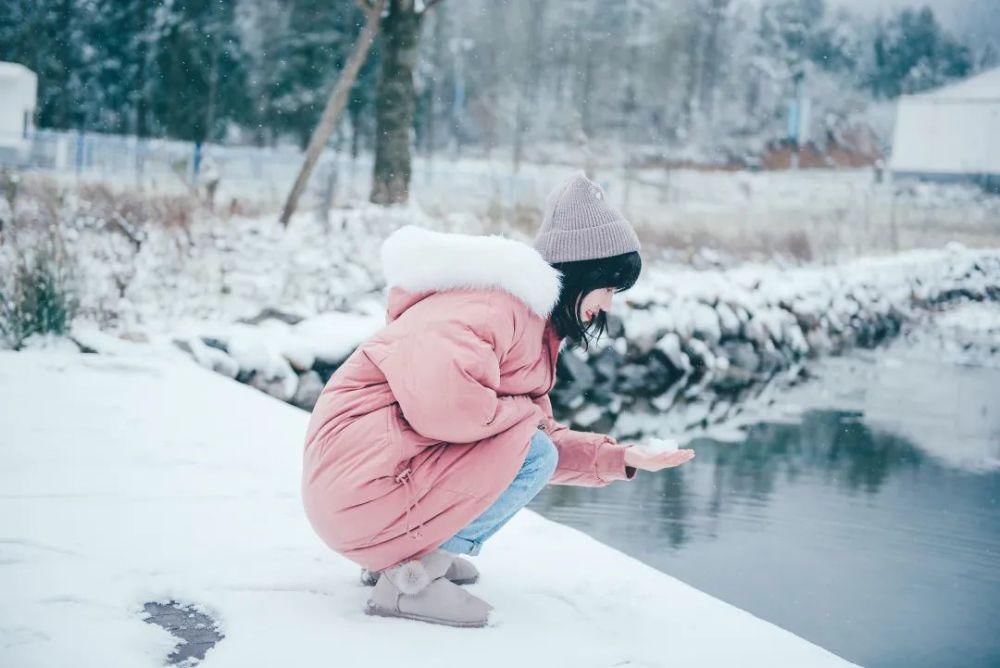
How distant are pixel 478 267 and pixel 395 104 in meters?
8.23

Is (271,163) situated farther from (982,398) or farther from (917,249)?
(982,398)

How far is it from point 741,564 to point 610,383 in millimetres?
3163

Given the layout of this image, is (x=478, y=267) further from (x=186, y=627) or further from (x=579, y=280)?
(x=186, y=627)

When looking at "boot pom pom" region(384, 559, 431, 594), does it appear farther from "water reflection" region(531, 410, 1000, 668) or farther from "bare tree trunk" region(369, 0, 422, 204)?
"bare tree trunk" region(369, 0, 422, 204)

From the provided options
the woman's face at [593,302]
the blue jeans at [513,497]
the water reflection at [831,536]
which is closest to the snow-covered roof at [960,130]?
the water reflection at [831,536]

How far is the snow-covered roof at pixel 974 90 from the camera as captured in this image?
48.9 ft

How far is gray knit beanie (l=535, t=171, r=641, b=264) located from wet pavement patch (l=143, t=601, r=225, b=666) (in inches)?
35.3

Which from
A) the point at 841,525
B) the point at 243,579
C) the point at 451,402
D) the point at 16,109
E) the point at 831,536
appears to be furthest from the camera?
the point at 16,109

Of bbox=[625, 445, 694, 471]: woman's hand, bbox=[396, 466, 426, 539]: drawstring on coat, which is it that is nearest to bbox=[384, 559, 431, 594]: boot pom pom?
bbox=[396, 466, 426, 539]: drawstring on coat

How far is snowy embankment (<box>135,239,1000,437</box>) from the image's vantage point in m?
4.84

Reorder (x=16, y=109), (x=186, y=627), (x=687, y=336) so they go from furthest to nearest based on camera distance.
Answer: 1. (x=16, y=109)
2. (x=687, y=336)
3. (x=186, y=627)

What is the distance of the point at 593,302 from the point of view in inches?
77.6

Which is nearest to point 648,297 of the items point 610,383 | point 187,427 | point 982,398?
point 610,383

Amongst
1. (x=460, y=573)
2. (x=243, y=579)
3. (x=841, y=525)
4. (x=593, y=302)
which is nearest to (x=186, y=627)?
(x=243, y=579)
